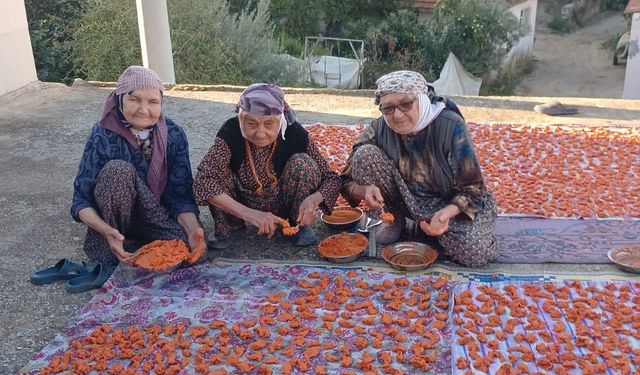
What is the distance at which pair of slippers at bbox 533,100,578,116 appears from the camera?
6207 mm

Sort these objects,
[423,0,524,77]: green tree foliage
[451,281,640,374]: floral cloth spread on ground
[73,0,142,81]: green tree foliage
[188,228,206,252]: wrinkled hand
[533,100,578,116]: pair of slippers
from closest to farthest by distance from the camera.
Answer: [451,281,640,374]: floral cloth spread on ground → [188,228,206,252]: wrinkled hand → [533,100,578,116]: pair of slippers → [73,0,142,81]: green tree foliage → [423,0,524,77]: green tree foliage

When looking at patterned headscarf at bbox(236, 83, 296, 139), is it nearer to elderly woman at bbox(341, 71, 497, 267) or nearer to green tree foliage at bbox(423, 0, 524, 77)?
elderly woman at bbox(341, 71, 497, 267)

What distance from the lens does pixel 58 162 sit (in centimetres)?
501

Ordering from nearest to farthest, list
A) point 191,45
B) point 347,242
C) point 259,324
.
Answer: point 259,324 → point 347,242 → point 191,45

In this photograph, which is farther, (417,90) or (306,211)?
(306,211)

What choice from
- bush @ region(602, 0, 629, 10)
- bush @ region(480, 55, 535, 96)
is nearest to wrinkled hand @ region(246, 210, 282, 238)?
bush @ region(480, 55, 535, 96)

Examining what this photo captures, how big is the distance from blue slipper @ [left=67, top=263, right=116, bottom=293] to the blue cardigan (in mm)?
262

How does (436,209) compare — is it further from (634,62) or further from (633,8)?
(634,62)

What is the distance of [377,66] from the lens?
50.9ft

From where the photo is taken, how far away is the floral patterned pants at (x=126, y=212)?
3082 mm

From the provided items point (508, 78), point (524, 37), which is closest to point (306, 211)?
A: point (508, 78)

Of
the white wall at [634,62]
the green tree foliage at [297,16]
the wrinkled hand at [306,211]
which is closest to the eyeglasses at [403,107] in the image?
the wrinkled hand at [306,211]

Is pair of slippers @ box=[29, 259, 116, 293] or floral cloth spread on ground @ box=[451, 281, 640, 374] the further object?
pair of slippers @ box=[29, 259, 116, 293]

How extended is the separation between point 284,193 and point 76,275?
1.09 meters
